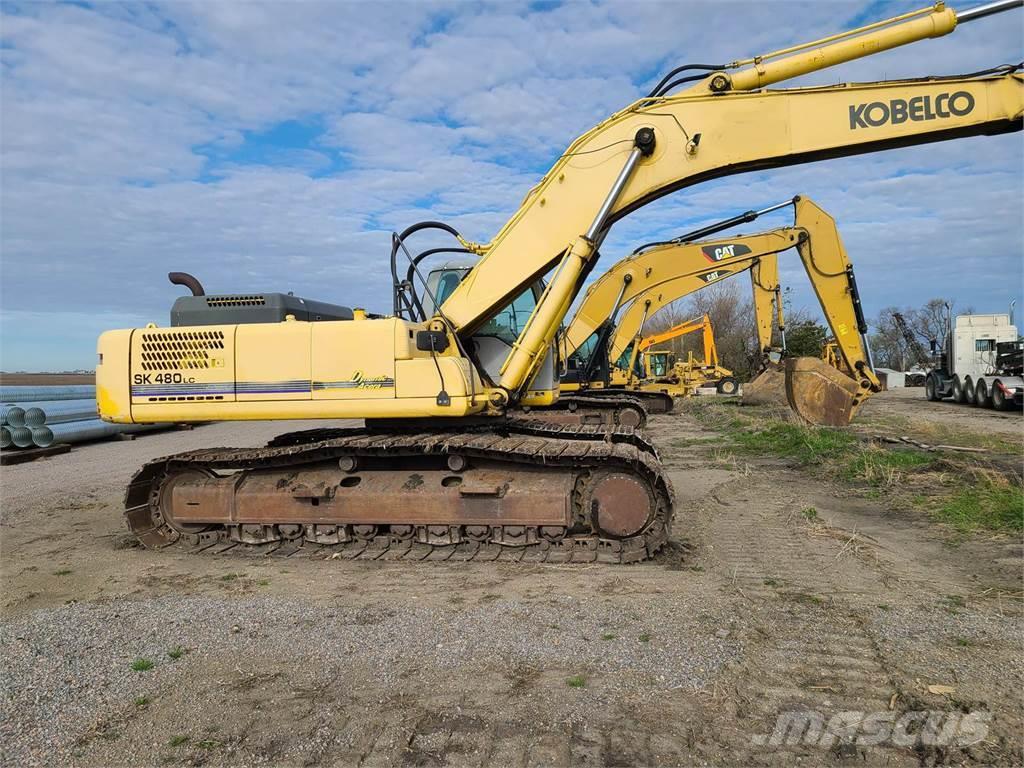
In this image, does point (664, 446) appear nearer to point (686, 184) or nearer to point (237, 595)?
point (686, 184)

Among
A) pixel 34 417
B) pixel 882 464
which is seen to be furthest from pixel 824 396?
pixel 34 417

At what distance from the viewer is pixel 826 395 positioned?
12.5 m

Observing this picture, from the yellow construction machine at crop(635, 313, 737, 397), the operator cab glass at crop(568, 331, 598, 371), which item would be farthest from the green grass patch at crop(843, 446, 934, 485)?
the yellow construction machine at crop(635, 313, 737, 397)

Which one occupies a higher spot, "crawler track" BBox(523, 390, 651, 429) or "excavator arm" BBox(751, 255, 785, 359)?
"excavator arm" BBox(751, 255, 785, 359)

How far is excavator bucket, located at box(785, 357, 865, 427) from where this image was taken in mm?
12250

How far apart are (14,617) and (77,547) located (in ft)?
7.15

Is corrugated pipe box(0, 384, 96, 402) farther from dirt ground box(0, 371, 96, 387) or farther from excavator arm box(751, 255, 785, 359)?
excavator arm box(751, 255, 785, 359)

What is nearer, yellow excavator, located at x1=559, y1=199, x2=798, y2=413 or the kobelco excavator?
the kobelco excavator

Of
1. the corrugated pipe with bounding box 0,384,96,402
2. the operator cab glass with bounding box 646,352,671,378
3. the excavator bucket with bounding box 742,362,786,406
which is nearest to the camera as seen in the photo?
the corrugated pipe with bounding box 0,384,96,402


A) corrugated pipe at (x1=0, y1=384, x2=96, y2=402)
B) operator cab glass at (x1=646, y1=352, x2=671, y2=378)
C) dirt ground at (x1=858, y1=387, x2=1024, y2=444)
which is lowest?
dirt ground at (x1=858, y1=387, x2=1024, y2=444)

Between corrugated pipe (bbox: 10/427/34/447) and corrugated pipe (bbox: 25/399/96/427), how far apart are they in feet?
0.88

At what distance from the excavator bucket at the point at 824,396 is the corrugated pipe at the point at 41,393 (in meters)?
14.7
